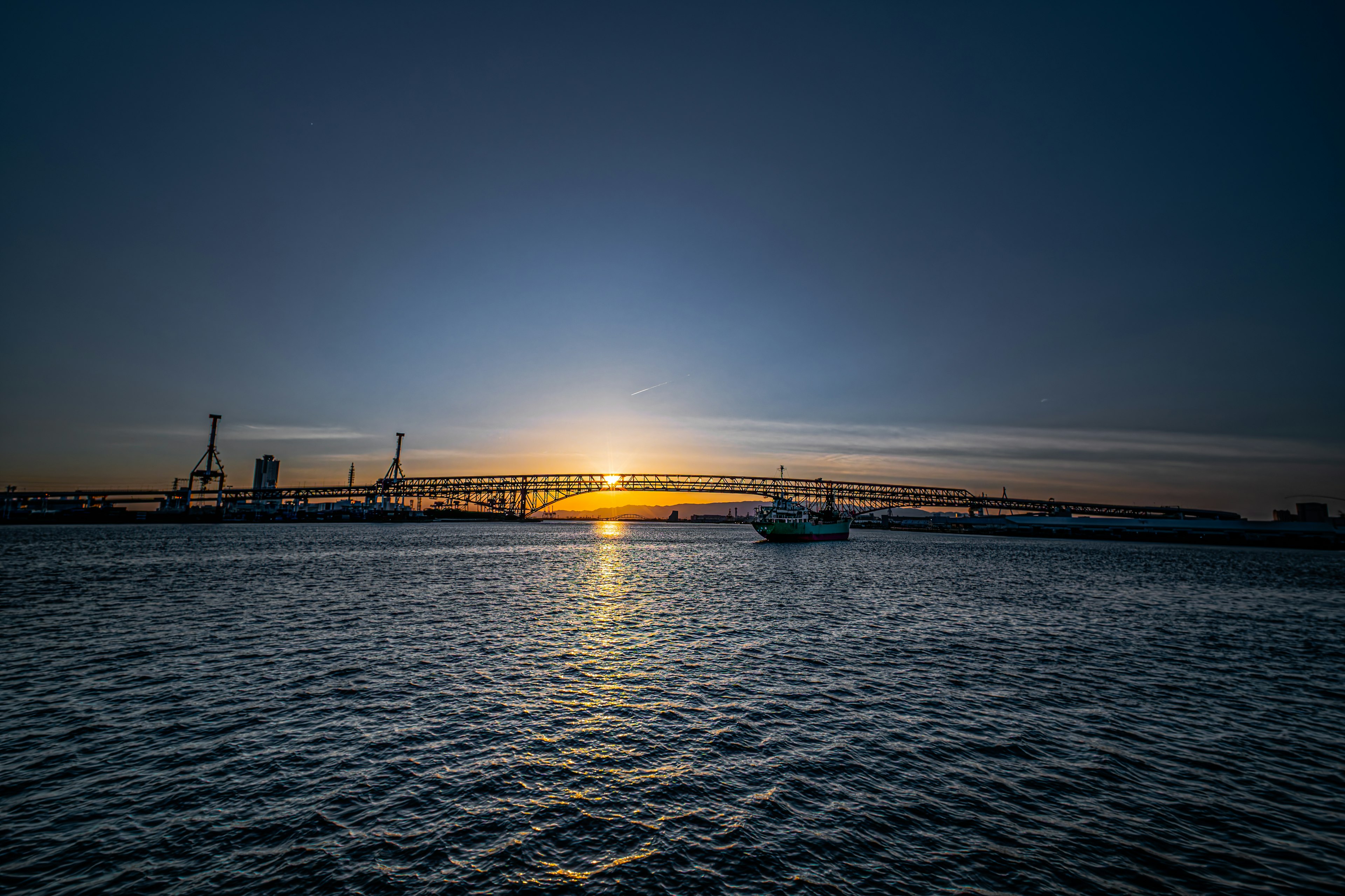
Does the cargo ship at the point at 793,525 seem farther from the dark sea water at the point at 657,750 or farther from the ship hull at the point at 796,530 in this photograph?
the dark sea water at the point at 657,750

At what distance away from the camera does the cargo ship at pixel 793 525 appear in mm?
100062

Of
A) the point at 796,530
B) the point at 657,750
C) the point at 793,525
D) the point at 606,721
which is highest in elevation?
the point at 657,750

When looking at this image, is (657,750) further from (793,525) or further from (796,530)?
(796,530)

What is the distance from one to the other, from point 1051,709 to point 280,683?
2222 cm

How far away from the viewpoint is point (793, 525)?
99812 mm

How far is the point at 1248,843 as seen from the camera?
8.42 m

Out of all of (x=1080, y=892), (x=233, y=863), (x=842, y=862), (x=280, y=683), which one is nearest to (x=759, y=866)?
(x=842, y=862)

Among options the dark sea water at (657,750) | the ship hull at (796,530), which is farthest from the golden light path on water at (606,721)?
the ship hull at (796,530)

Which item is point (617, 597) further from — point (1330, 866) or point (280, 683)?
point (1330, 866)

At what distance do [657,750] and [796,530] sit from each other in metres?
92.6

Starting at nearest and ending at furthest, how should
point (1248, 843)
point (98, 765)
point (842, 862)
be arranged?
point (842, 862), point (1248, 843), point (98, 765)

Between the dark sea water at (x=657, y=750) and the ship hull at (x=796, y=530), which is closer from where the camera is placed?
the dark sea water at (x=657, y=750)

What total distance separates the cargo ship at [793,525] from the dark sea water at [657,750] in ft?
233

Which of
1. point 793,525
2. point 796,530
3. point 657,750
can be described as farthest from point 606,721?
point 796,530
